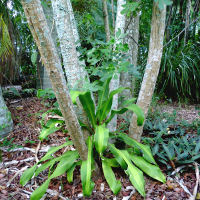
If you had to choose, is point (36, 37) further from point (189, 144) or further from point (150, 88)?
point (189, 144)

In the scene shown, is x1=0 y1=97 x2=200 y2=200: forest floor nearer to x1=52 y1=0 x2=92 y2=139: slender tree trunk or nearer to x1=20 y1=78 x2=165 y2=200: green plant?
x1=20 y1=78 x2=165 y2=200: green plant

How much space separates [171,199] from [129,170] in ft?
1.29

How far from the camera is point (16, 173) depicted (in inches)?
69.6

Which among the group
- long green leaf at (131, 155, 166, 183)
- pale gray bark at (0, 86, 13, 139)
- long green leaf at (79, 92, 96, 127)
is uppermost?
long green leaf at (79, 92, 96, 127)

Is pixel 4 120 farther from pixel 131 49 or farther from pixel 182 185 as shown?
pixel 182 185

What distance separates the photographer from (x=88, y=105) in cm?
158

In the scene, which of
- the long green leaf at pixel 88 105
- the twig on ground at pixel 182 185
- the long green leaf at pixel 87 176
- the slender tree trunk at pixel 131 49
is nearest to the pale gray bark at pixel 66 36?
the long green leaf at pixel 88 105

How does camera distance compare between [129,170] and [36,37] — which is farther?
[129,170]

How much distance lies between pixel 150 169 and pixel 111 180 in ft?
1.22

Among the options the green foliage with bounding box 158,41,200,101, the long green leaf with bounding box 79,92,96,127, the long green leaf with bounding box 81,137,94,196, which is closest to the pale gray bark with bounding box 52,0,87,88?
the long green leaf with bounding box 79,92,96,127

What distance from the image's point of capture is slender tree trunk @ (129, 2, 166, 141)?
1499mm

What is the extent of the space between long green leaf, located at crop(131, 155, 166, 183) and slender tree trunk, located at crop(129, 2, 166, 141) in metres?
0.25

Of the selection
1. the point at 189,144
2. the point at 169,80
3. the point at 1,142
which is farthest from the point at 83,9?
the point at 189,144

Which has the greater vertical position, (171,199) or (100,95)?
(100,95)
